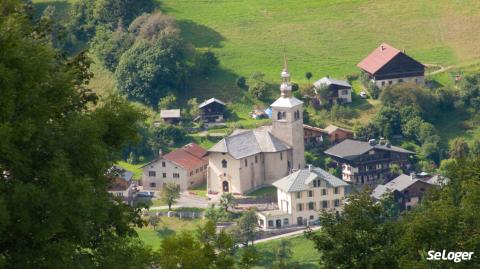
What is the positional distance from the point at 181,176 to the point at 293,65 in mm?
16924

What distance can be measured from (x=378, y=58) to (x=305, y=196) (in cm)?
1864

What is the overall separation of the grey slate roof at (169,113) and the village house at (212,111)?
132 cm

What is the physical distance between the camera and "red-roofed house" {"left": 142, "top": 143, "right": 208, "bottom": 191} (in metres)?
63.7

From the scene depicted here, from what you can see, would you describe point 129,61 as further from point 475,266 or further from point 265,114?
point 475,266

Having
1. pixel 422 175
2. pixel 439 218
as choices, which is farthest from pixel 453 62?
pixel 439 218

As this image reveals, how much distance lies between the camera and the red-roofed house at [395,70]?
74.6 metres

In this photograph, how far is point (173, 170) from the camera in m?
63.7

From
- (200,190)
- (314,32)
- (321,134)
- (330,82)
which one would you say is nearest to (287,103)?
(321,134)

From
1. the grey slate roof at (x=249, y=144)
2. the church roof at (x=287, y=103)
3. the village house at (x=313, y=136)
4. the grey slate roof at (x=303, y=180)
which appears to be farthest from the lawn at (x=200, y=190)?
the village house at (x=313, y=136)

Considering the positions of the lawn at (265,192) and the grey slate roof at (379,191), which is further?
the lawn at (265,192)

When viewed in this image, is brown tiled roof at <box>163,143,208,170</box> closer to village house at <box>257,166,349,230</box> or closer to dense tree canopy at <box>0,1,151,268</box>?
village house at <box>257,166,349,230</box>

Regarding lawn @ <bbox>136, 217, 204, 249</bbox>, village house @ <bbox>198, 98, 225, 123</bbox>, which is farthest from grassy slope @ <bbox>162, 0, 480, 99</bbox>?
lawn @ <bbox>136, 217, 204, 249</bbox>

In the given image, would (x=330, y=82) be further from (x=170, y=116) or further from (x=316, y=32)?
(x=316, y=32)

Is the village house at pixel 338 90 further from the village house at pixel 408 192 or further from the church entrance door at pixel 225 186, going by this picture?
the village house at pixel 408 192
